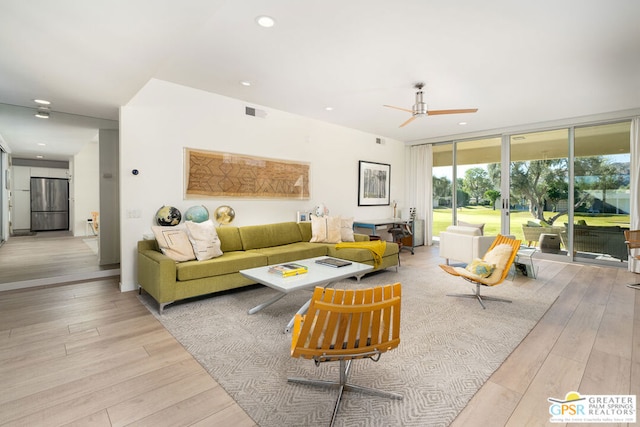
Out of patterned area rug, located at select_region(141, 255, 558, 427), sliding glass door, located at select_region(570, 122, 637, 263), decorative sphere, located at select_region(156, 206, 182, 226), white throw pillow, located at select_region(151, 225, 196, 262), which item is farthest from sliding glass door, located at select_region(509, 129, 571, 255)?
decorative sphere, located at select_region(156, 206, 182, 226)

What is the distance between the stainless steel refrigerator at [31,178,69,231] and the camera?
7.90 m

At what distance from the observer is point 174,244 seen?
11.7ft

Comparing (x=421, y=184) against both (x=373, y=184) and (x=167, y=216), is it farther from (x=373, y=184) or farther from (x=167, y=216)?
(x=167, y=216)

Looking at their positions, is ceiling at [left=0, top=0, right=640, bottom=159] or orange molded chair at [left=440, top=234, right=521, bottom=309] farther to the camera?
orange molded chair at [left=440, top=234, right=521, bottom=309]

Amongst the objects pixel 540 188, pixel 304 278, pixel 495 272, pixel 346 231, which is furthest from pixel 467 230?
pixel 304 278

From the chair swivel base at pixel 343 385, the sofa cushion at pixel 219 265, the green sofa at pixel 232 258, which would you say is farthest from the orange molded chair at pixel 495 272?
the sofa cushion at pixel 219 265

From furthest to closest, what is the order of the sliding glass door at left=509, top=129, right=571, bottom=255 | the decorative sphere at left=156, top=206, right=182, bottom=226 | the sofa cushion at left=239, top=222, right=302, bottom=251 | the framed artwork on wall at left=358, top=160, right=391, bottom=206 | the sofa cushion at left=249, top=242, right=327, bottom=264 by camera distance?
the framed artwork on wall at left=358, top=160, right=391, bottom=206, the sliding glass door at left=509, top=129, right=571, bottom=255, the sofa cushion at left=239, top=222, right=302, bottom=251, the sofa cushion at left=249, top=242, right=327, bottom=264, the decorative sphere at left=156, top=206, right=182, bottom=226

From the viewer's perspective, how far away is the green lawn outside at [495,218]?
547 cm

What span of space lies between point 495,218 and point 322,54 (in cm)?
558

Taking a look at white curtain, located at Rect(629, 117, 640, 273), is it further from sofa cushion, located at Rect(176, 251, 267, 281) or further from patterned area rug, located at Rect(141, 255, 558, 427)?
sofa cushion, located at Rect(176, 251, 267, 281)

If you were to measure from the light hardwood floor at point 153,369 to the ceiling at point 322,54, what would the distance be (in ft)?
8.00

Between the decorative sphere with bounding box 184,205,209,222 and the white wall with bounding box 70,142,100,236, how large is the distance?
394 centimetres

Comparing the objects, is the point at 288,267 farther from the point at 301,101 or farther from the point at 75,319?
the point at 301,101

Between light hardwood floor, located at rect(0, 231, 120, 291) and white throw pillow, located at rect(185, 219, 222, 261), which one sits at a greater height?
white throw pillow, located at rect(185, 219, 222, 261)
